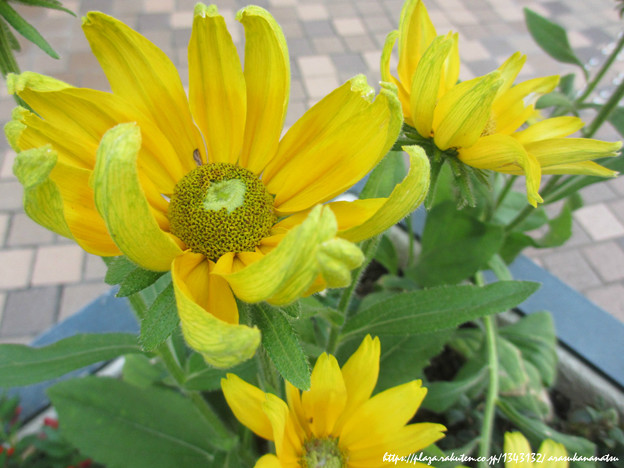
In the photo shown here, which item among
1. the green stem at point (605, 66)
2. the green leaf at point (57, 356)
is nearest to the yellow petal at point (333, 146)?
the green leaf at point (57, 356)

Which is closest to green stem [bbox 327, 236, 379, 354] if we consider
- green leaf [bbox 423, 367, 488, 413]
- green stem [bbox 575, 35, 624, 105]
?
green leaf [bbox 423, 367, 488, 413]

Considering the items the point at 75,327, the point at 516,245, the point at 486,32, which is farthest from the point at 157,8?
the point at 516,245

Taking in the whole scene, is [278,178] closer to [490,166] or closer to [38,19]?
[490,166]

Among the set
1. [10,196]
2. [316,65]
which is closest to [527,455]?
[10,196]

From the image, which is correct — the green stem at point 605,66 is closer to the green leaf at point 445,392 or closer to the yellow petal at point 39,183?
the green leaf at point 445,392

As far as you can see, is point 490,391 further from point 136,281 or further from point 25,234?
point 25,234

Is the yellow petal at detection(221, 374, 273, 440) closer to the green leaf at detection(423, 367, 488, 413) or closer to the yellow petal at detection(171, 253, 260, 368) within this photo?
the yellow petal at detection(171, 253, 260, 368)
